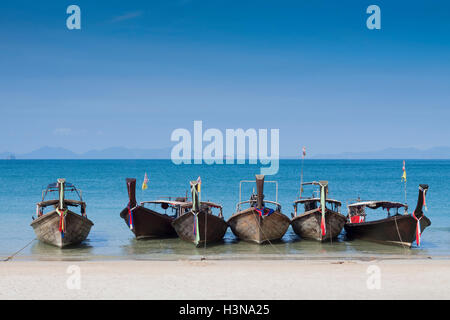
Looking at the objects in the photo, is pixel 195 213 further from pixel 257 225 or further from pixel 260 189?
pixel 260 189

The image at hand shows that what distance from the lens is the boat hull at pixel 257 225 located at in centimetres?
1853

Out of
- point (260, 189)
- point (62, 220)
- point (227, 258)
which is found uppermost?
point (260, 189)

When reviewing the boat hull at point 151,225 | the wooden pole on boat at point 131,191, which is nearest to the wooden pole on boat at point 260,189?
the boat hull at point 151,225

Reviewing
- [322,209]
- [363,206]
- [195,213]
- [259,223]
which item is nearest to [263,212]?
[259,223]

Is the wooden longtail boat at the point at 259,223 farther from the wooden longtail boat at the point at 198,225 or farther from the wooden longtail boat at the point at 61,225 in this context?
the wooden longtail boat at the point at 61,225

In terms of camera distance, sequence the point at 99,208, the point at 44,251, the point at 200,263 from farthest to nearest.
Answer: the point at 99,208 → the point at 44,251 → the point at 200,263

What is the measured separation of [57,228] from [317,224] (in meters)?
10.7

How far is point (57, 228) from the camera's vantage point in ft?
59.3

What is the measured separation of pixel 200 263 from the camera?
15258 millimetres

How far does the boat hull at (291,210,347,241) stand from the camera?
749 inches

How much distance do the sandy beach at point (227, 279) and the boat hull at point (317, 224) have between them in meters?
3.37
